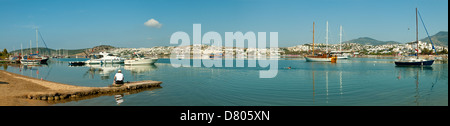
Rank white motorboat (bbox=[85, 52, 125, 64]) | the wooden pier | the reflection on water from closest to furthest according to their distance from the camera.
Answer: the wooden pier, the reflection on water, white motorboat (bbox=[85, 52, 125, 64])

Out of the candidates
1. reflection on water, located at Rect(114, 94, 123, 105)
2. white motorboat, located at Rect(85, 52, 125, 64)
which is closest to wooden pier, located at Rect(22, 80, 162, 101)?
reflection on water, located at Rect(114, 94, 123, 105)

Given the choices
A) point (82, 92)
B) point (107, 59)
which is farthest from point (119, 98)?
point (107, 59)

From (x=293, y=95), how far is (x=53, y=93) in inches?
616

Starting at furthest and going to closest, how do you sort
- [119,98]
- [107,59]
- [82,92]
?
[107,59] < [82,92] < [119,98]

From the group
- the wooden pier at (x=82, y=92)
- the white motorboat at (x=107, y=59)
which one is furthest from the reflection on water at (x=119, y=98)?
the white motorboat at (x=107, y=59)

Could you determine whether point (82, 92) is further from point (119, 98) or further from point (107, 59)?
point (107, 59)

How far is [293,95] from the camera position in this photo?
61.7 feet

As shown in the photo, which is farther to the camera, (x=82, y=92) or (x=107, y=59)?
(x=107, y=59)

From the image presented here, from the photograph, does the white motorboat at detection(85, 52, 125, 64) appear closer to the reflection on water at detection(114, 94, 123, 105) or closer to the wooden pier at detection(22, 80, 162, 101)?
the wooden pier at detection(22, 80, 162, 101)

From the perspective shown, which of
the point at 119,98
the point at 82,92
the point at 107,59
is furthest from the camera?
the point at 107,59

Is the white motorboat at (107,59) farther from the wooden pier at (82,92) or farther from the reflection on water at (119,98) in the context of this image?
the reflection on water at (119,98)

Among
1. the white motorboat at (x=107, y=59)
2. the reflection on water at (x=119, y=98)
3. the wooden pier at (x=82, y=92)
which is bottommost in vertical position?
the reflection on water at (x=119, y=98)
